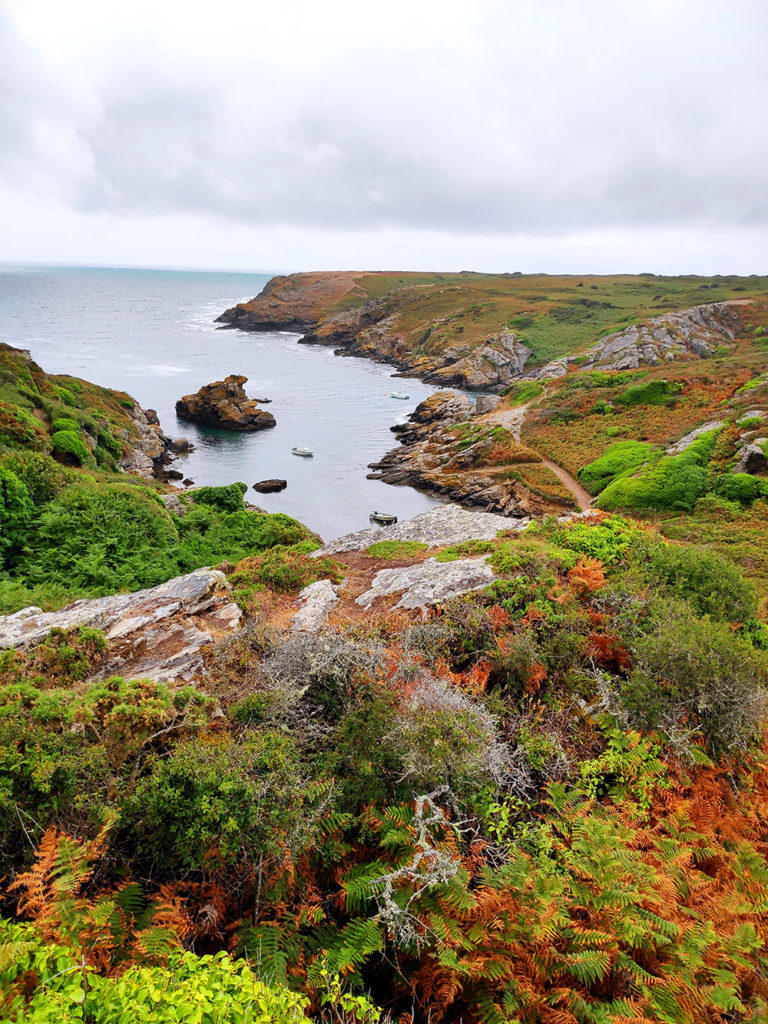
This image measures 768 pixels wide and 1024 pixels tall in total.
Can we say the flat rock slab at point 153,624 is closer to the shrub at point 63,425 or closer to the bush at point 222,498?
the bush at point 222,498

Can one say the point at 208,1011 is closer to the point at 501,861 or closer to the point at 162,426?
the point at 501,861

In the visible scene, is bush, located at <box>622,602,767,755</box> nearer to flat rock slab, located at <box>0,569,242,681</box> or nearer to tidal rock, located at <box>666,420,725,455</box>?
flat rock slab, located at <box>0,569,242,681</box>

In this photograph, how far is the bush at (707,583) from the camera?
9289mm

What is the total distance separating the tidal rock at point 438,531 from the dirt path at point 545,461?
363 inches

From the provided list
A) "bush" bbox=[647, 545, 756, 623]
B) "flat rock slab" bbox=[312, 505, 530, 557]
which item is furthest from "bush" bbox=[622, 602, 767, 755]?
"flat rock slab" bbox=[312, 505, 530, 557]

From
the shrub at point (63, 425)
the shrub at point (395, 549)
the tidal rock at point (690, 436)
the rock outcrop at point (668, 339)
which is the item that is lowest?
the shrub at point (395, 549)

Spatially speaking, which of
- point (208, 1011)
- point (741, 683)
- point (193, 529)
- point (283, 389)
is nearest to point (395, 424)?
point (283, 389)

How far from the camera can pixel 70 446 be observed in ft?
77.2

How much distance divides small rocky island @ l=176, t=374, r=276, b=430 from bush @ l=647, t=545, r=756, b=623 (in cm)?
4935

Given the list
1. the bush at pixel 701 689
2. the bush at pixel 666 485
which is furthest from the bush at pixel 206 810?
the bush at pixel 666 485

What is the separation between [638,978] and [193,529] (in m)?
18.2

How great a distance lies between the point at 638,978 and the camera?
3898 millimetres

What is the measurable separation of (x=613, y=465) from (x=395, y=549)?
23111 millimetres

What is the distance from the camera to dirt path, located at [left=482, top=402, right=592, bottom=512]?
3259 cm
